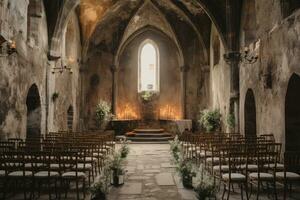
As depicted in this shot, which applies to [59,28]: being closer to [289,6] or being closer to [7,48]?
[7,48]

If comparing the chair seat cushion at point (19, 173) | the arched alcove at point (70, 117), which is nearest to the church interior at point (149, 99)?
the chair seat cushion at point (19, 173)

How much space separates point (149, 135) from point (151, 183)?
1288 cm

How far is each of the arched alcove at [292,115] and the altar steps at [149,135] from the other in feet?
36.6

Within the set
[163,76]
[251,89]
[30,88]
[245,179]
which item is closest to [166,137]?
[163,76]

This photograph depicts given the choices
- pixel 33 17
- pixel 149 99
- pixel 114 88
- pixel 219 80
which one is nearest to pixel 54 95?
pixel 33 17

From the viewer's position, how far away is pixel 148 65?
2569cm

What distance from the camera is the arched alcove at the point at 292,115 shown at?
33.5 ft

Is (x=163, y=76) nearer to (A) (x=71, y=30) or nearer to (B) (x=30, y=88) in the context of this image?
(A) (x=71, y=30)

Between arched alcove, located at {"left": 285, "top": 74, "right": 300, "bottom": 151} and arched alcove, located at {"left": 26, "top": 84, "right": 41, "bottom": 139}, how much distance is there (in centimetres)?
981

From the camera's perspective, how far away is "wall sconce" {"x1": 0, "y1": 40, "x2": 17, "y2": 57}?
9.80 m

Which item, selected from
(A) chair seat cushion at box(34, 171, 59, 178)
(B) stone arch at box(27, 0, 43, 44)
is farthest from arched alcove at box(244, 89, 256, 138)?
(A) chair seat cushion at box(34, 171, 59, 178)

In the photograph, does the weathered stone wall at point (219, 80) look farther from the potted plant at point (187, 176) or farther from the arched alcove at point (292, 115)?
the potted plant at point (187, 176)

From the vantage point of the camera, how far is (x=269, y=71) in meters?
11.9

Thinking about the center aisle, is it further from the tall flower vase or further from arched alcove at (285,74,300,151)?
arched alcove at (285,74,300,151)
